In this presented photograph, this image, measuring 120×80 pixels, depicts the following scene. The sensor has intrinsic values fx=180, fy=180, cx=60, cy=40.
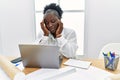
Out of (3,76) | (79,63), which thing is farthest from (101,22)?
(3,76)

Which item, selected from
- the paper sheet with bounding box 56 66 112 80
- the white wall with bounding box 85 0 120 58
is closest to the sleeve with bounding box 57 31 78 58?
the paper sheet with bounding box 56 66 112 80

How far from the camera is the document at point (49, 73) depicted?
1208 millimetres

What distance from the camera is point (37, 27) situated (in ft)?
9.98

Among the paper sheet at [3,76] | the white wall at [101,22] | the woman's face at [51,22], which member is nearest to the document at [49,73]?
the paper sheet at [3,76]

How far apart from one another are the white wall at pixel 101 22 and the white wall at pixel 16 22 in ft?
3.06

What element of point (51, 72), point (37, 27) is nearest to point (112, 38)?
Result: point (37, 27)

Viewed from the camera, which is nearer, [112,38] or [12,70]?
[12,70]

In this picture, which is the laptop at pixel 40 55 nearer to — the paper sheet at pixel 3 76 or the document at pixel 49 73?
the document at pixel 49 73

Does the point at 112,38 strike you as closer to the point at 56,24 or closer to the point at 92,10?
the point at 92,10

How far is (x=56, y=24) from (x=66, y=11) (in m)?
1.18

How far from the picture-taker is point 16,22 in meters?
3.01

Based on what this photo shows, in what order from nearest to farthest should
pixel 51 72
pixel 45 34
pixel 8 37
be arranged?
pixel 51 72 → pixel 45 34 → pixel 8 37

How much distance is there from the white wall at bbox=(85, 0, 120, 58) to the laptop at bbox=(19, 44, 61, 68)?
5.66 feet

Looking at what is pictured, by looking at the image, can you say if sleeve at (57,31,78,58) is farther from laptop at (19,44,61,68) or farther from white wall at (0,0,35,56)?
white wall at (0,0,35,56)
